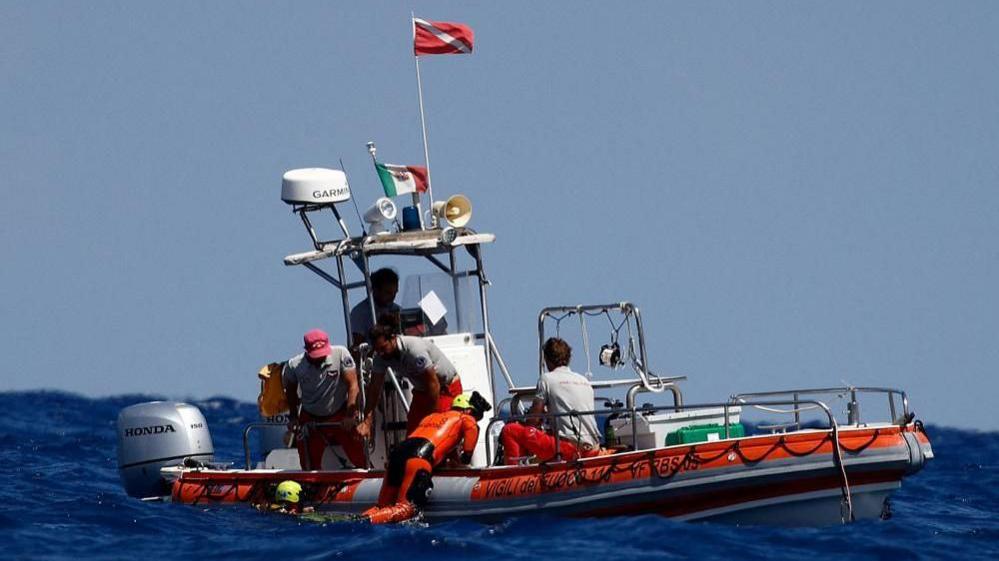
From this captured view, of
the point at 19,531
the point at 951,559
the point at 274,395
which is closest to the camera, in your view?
the point at 951,559

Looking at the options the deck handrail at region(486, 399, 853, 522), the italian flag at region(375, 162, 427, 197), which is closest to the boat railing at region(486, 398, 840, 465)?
the deck handrail at region(486, 399, 853, 522)

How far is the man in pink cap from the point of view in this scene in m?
14.4

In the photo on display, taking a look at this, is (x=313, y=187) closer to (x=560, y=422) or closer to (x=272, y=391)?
(x=272, y=391)

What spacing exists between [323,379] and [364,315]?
953mm

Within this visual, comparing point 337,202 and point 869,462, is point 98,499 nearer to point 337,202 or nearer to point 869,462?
point 337,202

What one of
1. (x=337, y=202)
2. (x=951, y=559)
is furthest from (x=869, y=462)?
(x=337, y=202)

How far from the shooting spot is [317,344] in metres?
14.3

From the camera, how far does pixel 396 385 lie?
14.4 metres

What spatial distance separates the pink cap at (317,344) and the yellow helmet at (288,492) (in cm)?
124

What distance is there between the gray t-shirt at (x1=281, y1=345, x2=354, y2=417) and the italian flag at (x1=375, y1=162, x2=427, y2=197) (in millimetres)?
1771

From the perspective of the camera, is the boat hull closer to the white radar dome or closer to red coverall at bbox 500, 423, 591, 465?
red coverall at bbox 500, 423, 591, 465

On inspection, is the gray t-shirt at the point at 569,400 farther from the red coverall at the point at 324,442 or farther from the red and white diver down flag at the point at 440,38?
the red and white diver down flag at the point at 440,38

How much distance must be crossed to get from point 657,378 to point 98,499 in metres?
5.81

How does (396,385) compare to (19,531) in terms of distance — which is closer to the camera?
(19,531)
